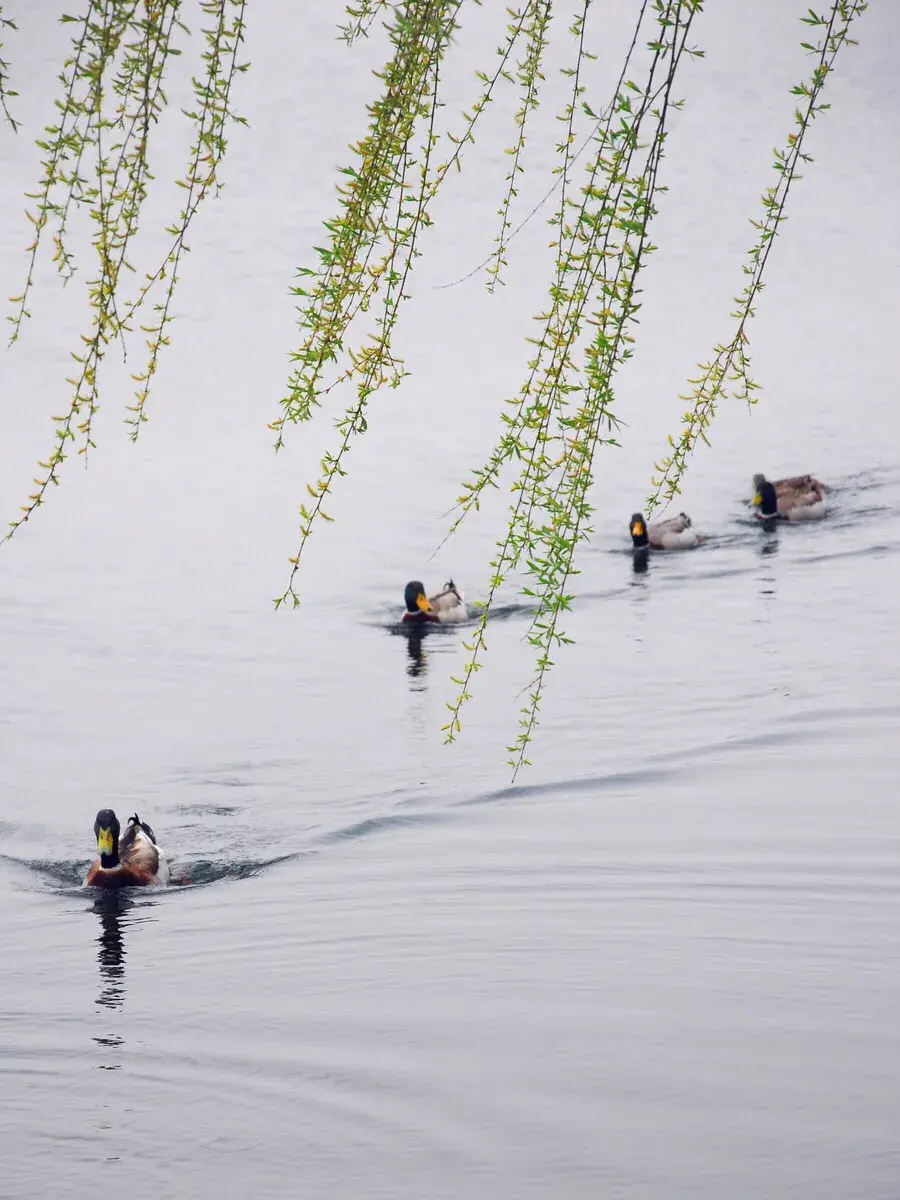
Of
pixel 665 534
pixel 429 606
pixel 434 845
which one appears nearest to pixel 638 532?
pixel 665 534

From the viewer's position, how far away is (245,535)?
92.5 ft

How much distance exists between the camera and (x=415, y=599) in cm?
2380

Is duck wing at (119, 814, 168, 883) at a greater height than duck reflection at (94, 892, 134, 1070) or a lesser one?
greater

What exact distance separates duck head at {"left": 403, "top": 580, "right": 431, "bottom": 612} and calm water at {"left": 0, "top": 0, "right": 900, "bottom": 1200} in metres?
0.50

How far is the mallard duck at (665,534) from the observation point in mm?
27203

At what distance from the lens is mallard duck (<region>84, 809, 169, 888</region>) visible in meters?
14.2

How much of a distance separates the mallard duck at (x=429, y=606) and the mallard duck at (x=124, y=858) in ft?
31.0

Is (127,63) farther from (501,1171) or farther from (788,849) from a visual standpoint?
(788,849)

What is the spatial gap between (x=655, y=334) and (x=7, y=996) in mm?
37711

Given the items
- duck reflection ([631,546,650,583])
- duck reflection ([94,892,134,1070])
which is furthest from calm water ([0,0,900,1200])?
duck reflection ([631,546,650,583])

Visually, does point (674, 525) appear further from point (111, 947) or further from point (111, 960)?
point (111, 960)

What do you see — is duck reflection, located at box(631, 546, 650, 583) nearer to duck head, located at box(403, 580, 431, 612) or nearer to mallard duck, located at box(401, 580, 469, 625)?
mallard duck, located at box(401, 580, 469, 625)

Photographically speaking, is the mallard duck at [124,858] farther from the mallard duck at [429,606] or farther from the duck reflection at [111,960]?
the mallard duck at [429,606]

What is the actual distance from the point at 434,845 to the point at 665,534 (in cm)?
1409
